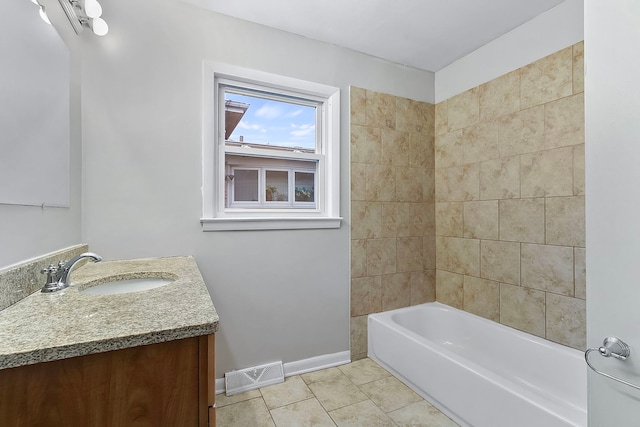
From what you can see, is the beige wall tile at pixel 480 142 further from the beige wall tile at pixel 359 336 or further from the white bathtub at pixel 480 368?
the beige wall tile at pixel 359 336

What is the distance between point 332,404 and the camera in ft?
5.78

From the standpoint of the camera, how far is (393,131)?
2.44 meters

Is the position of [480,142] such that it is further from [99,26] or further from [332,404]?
[99,26]

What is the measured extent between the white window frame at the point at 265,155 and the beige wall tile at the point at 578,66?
1465 mm

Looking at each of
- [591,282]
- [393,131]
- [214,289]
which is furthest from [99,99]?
[591,282]

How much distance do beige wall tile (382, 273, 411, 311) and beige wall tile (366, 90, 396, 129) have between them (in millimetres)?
1265

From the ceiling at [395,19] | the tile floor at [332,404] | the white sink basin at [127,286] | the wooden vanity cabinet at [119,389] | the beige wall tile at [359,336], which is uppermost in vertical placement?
the ceiling at [395,19]

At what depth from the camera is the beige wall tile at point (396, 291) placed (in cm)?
241

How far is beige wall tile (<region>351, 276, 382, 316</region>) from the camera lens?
90.6 inches

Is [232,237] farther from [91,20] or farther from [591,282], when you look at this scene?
[591,282]

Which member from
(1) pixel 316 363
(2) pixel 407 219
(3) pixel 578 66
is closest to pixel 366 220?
(2) pixel 407 219

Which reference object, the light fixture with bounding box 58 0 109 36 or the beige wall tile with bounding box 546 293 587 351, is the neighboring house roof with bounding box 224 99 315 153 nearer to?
the light fixture with bounding box 58 0 109 36

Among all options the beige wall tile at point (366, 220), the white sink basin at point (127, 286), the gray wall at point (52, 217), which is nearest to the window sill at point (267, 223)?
the beige wall tile at point (366, 220)

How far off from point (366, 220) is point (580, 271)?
1352 millimetres
